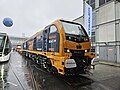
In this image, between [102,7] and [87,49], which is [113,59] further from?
[87,49]

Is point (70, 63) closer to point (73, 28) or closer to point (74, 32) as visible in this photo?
point (74, 32)

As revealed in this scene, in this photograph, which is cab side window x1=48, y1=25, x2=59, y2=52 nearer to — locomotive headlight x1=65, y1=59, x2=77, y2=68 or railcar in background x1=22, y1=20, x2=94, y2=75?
railcar in background x1=22, y1=20, x2=94, y2=75

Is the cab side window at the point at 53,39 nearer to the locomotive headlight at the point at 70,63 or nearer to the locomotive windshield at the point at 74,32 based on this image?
the locomotive windshield at the point at 74,32

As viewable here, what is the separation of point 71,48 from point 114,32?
12184mm

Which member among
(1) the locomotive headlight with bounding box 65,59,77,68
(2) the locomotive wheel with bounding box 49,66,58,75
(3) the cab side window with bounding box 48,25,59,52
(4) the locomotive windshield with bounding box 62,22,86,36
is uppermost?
(4) the locomotive windshield with bounding box 62,22,86,36

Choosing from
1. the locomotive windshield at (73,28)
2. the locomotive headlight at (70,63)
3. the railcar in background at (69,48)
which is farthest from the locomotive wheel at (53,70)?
the locomotive windshield at (73,28)

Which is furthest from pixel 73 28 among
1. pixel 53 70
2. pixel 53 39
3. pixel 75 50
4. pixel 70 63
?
pixel 53 70

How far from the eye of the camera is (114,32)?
1919cm

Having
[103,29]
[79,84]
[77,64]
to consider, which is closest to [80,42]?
[77,64]

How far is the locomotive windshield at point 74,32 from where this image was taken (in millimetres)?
8837

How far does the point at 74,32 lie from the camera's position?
9.37 metres

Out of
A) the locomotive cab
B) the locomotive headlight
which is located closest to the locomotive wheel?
the locomotive cab

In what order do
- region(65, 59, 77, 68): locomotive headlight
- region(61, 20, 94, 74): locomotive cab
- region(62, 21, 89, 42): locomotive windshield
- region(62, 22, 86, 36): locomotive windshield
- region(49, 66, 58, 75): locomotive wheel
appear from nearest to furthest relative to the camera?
region(65, 59, 77, 68): locomotive headlight → region(61, 20, 94, 74): locomotive cab → region(62, 21, 89, 42): locomotive windshield → region(62, 22, 86, 36): locomotive windshield → region(49, 66, 58, 75): locomotive wheel

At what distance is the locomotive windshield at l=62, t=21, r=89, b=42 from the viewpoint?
884cm
